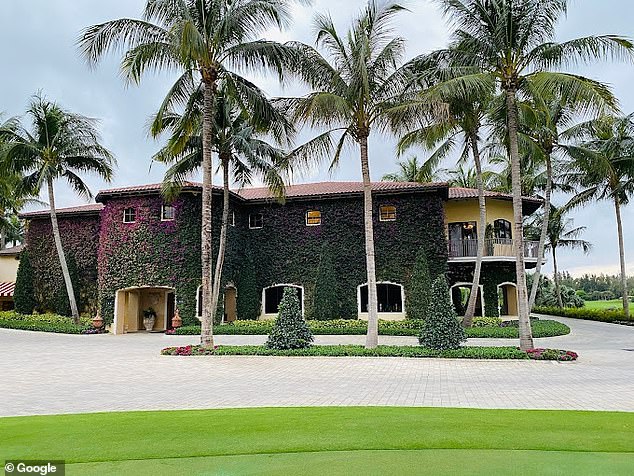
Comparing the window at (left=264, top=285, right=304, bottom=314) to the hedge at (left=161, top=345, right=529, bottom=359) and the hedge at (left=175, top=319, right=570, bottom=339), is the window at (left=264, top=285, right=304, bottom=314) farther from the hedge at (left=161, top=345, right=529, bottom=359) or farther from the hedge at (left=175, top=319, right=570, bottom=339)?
the hedge at (left=161, top=345, right=529, bottom=359)

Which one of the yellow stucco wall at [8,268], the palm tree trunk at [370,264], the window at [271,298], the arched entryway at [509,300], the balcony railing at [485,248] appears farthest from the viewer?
the yellow stucco wall at [8,268]

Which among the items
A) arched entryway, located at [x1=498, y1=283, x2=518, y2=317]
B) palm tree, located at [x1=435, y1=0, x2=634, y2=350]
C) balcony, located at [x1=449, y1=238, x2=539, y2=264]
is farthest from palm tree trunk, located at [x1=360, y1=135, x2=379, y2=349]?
arched entryway, located at [x1=498, y1=283, x2=518, y2=317]

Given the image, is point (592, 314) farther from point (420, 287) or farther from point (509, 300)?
point (420, 287)

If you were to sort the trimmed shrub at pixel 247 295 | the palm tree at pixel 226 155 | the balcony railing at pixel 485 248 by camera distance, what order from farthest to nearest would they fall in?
the trimmed shrub at pixel 247 295
the balcony railing at pixel 485 248
the palm tree at pixel 226 155

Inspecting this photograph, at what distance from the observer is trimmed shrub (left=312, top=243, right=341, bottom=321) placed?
26.1 meters

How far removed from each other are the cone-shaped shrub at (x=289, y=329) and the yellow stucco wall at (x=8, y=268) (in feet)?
Result: 83.6

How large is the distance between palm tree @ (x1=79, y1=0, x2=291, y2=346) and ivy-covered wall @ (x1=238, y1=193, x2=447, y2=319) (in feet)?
37.9

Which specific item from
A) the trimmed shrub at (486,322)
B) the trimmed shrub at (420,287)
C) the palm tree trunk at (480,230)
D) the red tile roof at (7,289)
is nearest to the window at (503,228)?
the trimmed shrub at (420,287)

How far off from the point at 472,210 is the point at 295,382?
19835mm

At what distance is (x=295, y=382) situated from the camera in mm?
11039

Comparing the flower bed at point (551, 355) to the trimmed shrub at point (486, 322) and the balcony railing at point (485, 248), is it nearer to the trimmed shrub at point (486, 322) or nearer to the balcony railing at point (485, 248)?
the trimmed shrub at point (486, 322)

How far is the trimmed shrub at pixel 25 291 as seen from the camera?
28531 millimetres

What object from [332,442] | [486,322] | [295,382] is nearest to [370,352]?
[295,382]

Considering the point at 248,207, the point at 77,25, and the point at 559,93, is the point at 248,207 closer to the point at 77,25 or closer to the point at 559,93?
the point at 77,25
